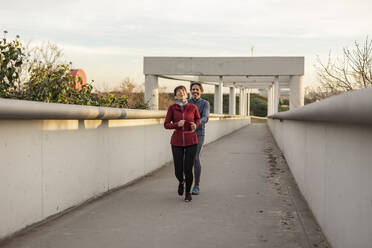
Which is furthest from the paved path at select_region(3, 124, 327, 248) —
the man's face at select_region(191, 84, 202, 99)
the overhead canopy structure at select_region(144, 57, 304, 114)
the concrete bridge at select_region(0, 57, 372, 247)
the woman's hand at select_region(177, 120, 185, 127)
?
the overhead canopy structure at select_region(144, 57, 304, 114)

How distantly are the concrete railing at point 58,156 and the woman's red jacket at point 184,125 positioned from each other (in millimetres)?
868

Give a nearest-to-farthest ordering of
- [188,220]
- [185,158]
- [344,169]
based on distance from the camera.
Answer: [344,169] < [188,220] < [185,158]

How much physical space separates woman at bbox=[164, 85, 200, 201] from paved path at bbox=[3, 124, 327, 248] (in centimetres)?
43

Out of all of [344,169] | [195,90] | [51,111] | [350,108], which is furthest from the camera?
[195,90]

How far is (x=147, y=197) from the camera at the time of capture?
20.6ft

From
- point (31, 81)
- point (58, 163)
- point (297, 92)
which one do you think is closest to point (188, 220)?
point (58, 163)

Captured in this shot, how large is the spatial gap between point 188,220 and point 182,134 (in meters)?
1.52

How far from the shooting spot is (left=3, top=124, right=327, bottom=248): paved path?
4141 mm

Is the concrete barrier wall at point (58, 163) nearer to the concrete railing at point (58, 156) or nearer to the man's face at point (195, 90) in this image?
the concrete railing at point (58, 156)

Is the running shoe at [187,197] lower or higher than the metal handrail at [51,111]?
lower

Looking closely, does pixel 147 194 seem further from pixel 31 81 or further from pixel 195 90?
pixel 31 81

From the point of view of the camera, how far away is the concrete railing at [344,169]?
8.86 ft

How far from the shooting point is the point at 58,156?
5.02m

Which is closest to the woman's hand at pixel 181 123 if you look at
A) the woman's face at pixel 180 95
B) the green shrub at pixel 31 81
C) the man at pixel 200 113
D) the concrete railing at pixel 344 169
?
the woman's face at pixel 180 95
